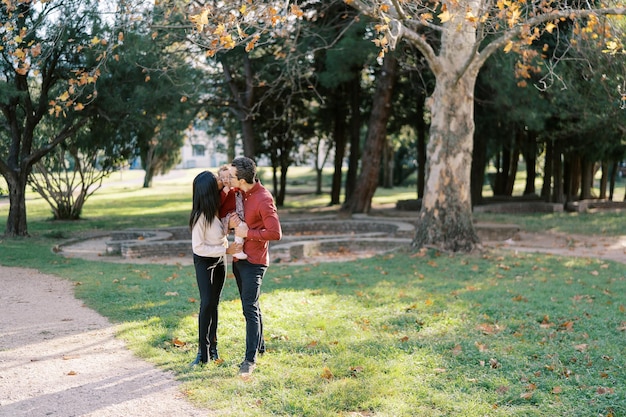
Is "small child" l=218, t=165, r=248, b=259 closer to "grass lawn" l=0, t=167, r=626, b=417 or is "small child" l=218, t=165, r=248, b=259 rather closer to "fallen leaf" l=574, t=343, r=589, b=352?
"grass lawn" l=0, t=167, r=626, b=417

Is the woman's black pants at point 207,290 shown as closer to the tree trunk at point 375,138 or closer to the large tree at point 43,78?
the large tree at point 43,78

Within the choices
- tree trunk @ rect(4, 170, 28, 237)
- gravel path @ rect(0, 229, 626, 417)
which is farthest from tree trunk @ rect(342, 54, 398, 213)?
gravel path @ rect(0, 229, 626, 417)

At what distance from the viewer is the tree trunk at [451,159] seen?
40.3 ft

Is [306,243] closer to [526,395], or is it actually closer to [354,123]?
[526,395]

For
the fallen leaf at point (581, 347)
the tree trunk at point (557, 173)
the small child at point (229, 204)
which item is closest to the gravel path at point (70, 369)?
the small child at point (229, 204)

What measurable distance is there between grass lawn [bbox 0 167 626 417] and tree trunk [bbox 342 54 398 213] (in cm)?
930

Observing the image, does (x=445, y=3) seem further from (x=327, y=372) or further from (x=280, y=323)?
(x=327, y=372)

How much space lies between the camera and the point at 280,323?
7242 millimetres

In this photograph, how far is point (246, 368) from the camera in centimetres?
546

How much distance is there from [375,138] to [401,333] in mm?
15284

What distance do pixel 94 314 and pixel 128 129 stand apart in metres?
12.0

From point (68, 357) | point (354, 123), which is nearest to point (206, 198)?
point (68, 357)

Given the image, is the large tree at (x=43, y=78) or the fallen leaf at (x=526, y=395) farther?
the large tree at (x=43, y=78)

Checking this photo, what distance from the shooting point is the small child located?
17.9 feet
